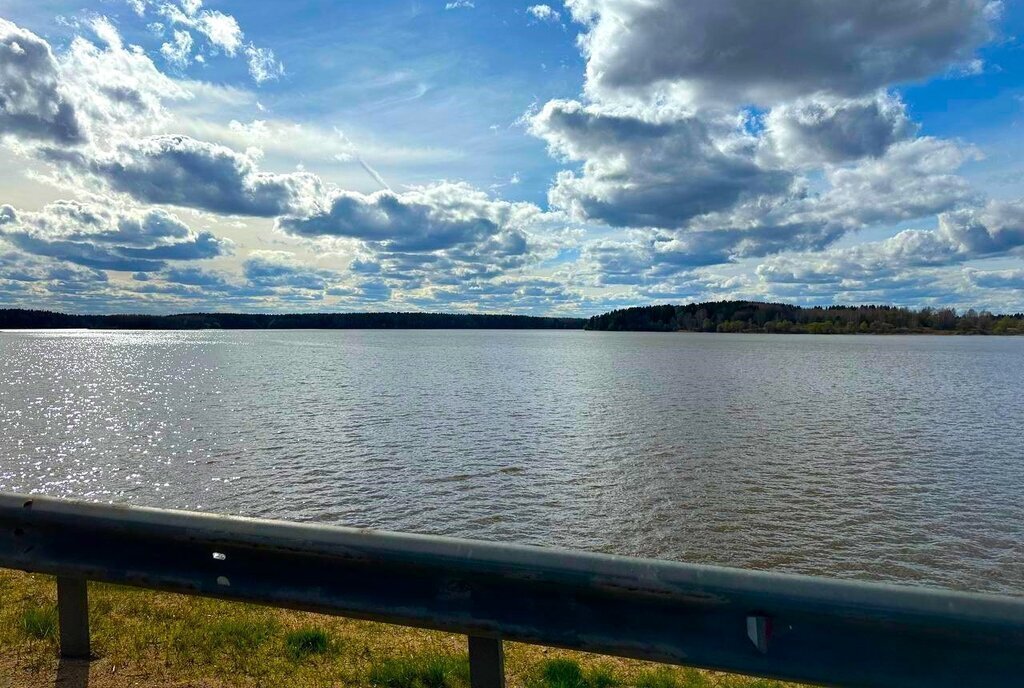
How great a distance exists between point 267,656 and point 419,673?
4.07 ft

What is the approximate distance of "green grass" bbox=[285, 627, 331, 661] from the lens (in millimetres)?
5160

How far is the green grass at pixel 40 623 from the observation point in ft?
17.3

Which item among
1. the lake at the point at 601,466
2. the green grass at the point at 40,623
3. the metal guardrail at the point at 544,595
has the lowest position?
the lake at the point at 601,466

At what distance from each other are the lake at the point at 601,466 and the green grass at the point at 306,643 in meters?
7.91

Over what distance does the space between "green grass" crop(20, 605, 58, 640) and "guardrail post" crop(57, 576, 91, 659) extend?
22.5 inches

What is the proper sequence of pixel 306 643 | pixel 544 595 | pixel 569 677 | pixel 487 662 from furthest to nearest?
pixel 306 643 < pixel 569 677 < pixel 487 662 < pixel 544 595

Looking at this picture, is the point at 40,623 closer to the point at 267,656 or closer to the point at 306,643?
the point at 267,656

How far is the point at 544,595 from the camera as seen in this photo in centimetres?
328

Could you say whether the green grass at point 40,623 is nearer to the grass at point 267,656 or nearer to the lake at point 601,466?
the grass at point 267,656

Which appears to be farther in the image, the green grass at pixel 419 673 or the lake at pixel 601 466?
the lake at pixel 601 466

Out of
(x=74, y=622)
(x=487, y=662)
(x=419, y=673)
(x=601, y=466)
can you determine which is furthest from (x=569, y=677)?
(x=601, y=466)

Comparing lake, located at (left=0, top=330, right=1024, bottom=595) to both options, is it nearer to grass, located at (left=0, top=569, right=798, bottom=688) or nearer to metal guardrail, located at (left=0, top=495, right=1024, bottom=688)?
grass, located at (left=0, top=569, right=798, bottom=688)

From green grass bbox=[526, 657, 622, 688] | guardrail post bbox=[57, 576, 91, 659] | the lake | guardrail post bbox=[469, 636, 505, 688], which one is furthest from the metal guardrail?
the lake

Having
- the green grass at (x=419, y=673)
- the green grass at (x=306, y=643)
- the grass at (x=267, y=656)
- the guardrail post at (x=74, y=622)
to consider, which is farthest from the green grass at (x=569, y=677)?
the guardrail post at (x=74, y=622)
